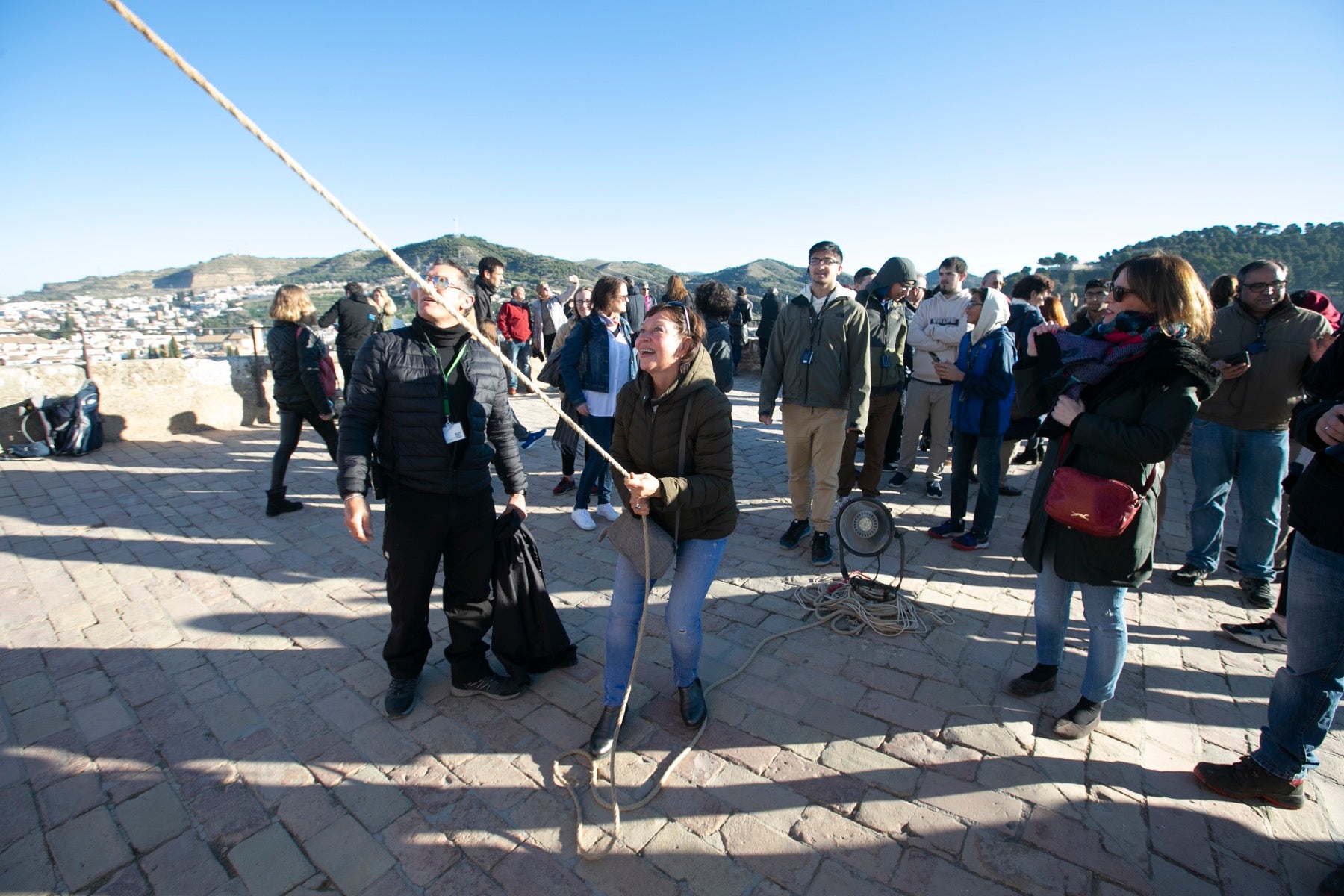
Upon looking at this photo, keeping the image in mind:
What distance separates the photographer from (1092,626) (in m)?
2.76

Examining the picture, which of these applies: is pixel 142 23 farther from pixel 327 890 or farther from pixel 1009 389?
pixel 1009 389

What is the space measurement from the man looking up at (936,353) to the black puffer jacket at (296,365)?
588 centimetres

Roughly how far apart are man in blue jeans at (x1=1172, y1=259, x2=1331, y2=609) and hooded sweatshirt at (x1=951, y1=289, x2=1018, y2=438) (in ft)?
4.01

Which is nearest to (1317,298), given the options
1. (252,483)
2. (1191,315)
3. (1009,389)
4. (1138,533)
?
(1009,389)

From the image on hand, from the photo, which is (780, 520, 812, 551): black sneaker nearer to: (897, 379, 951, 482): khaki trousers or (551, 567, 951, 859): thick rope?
(551, 567, 951, 859): thick rope

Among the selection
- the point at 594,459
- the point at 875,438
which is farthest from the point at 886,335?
the point at 594,459

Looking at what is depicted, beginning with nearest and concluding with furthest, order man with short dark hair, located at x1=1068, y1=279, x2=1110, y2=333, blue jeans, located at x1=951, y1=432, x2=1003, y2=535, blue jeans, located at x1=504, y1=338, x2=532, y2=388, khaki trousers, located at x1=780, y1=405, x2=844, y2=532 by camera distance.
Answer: khaki trousers, located at x1=780, y1=405, x2=844, y2=532, blue jeans, located at x1=951, y1=432, x2=1003, y2=535, man with short dark hair, located at x1=1068, y1=279, x2=1110, y2=333, blue jeans, located at x1=504, y1=338, x2=532, y2=388

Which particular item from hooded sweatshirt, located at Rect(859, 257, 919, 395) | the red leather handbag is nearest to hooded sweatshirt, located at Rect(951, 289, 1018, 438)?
hooded sweatshirt, located at Rect(859, 257, 919, 395)

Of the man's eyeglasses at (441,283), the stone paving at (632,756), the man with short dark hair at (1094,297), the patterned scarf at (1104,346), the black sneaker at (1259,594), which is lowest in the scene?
the stone paving at (632,756)

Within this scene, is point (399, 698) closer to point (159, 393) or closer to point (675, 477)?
point (675, 477)

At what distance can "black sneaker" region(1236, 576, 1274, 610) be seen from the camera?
13.5 feet

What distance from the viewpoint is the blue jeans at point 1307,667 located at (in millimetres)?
2262

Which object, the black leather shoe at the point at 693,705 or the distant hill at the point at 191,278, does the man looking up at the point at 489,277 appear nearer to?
the black leather shoe at the point at 693,705

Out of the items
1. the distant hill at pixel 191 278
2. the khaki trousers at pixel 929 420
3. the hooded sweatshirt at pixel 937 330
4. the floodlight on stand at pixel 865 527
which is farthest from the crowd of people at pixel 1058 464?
the distant hill at pixel 191 278
